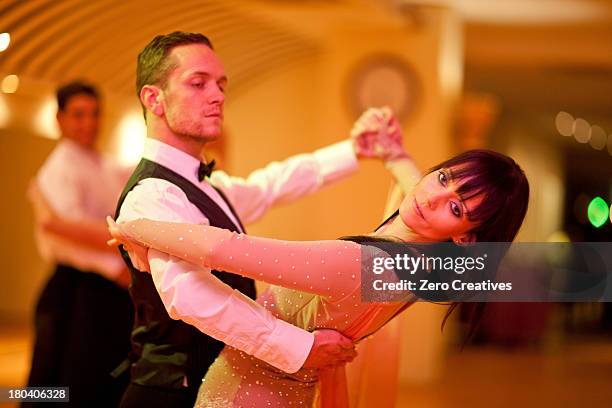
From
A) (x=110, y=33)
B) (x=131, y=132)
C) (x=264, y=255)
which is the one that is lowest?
(x=264, y=255)

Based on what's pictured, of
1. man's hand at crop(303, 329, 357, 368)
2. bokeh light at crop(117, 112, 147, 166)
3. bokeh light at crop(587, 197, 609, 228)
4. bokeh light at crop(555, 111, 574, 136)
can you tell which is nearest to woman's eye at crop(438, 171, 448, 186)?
man's hand at crop(303, 329, 357, 368)

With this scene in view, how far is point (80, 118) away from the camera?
313cm

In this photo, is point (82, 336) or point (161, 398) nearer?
point (161, 398)

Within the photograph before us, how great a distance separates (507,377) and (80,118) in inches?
153

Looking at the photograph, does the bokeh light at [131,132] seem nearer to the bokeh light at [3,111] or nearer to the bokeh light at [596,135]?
the bokeh light at [3,111]

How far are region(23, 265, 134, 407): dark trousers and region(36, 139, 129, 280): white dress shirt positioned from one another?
0.07m

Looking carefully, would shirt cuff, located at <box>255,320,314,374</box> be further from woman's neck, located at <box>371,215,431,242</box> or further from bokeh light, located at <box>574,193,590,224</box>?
bokeh light, located at <box>574,193,590,224</box>

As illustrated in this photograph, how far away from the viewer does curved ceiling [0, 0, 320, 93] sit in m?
A: 2.77

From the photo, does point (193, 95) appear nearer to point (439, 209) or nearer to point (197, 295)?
point (197, 295)

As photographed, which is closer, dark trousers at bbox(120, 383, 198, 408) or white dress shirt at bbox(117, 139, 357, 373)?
white dress shirt at bbox(117, 139, 357, 373)

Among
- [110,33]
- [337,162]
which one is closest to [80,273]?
[337,162]

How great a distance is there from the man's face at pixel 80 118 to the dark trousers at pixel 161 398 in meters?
1.53

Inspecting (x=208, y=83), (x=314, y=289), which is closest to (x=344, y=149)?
(x=208, y=83)

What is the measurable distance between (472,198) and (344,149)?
64cm
